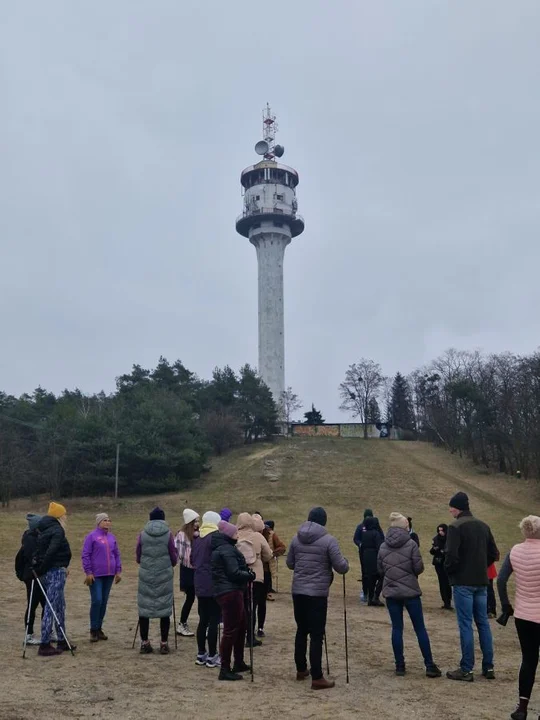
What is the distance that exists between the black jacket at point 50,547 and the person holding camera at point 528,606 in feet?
16.9

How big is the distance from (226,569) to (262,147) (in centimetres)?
7997

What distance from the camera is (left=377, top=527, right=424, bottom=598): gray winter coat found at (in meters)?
6.95

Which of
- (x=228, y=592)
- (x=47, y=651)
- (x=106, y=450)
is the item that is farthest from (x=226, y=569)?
(x=106, y=450)

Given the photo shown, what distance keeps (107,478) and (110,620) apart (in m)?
29.4

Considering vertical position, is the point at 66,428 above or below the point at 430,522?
above

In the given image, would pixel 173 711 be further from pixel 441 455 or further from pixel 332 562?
pixel 441 455

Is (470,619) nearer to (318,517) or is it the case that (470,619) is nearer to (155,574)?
(318,517)

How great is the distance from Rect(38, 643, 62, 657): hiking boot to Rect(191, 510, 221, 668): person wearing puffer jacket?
1.76 m

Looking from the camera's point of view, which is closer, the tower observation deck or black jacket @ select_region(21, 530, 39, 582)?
black jacket @ select_region(21, 530, 39, 582)

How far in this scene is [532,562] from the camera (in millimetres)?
5602

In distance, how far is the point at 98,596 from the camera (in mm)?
8516

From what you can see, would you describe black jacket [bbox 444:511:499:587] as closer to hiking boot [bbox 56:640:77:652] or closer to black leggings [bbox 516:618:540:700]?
black leggings [bbox 516:618:540:700]

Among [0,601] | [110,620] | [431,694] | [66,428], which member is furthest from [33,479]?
[431,694]

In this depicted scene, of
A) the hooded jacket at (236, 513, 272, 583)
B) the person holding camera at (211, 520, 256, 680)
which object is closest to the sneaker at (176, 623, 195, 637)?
the hooded jacket at (236, 513, 272, 583)
